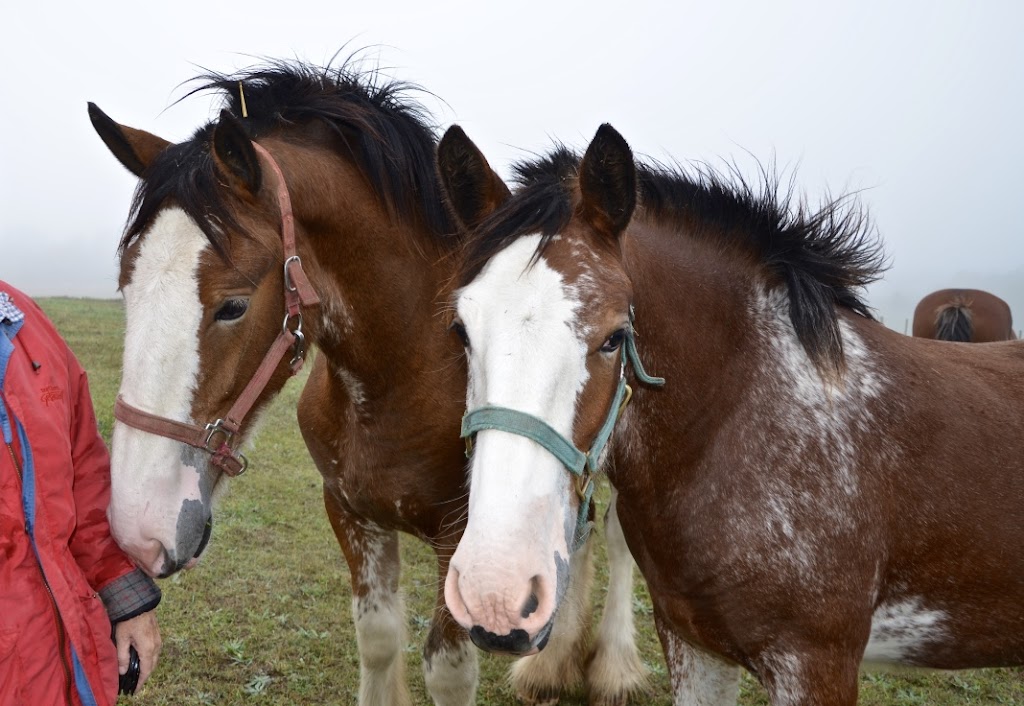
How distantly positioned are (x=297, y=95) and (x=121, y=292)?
115 cm

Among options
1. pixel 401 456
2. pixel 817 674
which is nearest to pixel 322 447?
pixel 401 456

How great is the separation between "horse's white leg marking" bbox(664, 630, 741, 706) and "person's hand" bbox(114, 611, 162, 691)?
1815 millimetres

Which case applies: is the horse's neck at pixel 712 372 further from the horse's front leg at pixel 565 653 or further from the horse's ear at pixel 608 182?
the horse's front leg at pixel 565 653

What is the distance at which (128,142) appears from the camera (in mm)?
2707

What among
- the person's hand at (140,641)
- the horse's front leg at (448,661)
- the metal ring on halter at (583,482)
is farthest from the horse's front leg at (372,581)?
the metal ring on halter at (583,482)

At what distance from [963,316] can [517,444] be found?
8342 mm

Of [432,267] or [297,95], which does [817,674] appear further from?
[297,95]

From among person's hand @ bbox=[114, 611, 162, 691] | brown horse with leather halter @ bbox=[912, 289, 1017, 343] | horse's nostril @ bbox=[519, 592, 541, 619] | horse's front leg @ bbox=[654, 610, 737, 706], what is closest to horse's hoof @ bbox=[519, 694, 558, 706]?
horse's front leg @ bbox=[654, 610, 737, 706]

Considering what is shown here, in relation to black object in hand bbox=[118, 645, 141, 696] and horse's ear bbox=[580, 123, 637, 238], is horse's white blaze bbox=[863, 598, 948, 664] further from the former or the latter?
black object in hand bbox=[118, 645, 141, 696]

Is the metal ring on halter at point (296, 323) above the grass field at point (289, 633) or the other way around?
above

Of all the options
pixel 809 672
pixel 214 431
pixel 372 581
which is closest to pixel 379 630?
pixel 372 581

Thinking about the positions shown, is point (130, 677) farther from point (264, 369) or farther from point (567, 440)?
point (567, 440)

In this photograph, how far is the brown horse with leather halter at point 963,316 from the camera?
27.5ft

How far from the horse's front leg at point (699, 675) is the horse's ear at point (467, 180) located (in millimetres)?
1707
